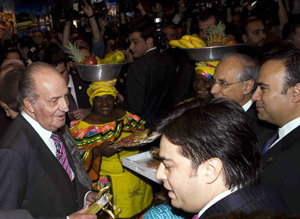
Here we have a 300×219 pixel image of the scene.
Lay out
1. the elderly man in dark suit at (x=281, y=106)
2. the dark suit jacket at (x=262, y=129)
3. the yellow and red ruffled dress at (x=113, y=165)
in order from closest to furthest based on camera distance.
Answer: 1. the elderly man in dark suit at (x=281, y=106)
2. the dark suit jacket at (x=262, y=129)
3. the yellow and red ruffled dress at (x=113, y=165)

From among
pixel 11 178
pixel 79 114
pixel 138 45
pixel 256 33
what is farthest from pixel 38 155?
pixel 256 33

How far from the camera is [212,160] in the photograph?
1.29 metres

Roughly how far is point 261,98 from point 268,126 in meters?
0.57

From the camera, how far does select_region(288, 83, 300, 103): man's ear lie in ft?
6.57

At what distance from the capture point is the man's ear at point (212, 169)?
1289 millimetres

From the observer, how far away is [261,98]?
2.19m

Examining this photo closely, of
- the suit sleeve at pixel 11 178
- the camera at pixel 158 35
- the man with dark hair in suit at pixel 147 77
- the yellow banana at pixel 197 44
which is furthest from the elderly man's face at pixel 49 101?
the camera at pixel 158 35

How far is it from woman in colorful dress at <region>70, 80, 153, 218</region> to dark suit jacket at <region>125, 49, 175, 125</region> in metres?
0.38

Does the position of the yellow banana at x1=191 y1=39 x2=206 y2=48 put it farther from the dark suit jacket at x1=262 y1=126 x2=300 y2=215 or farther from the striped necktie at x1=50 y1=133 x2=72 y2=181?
the striped necktie at x1=50 y1=133 x2=72 y2=181

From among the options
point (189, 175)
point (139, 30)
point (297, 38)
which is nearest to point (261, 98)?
point (189, 175)

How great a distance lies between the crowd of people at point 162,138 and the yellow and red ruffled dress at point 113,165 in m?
0.01

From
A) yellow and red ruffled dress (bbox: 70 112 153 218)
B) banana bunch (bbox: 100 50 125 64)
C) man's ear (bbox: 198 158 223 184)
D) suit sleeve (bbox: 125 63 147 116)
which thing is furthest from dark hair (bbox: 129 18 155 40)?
man's ear (bbox: 198 158 223 184)

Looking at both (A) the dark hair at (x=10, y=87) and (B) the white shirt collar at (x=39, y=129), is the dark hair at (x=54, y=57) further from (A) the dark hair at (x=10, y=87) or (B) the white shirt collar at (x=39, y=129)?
(B) the white shirt collar at (x=39, y=129)

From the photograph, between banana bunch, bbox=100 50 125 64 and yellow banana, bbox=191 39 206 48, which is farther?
banana bunch, bbox=100 50 125 64
